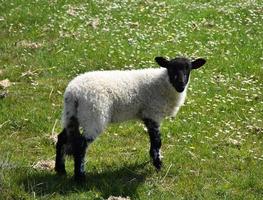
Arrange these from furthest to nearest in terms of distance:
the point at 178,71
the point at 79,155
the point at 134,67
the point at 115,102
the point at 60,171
Result: the point at 134,67, the point at 178,71, the point at 60,171, the point at 115,102, the point at 79,155

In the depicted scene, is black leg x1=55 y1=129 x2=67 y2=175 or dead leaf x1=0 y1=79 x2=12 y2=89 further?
dead leaf x1=0 y1=79 x2=12 y2=89

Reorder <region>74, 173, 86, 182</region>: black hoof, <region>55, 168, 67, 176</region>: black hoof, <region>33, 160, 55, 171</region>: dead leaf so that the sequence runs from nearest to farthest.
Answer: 1. <region>74, 173, 86, 182</region>: black hoof
2. <region>55, 168, 67, 176</region>: black hoof
3. <region>33, 160, 55, 171</region>: dead leaf

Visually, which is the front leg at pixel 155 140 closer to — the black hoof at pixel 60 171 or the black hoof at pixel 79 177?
A: the black hoof at pixel 79 177

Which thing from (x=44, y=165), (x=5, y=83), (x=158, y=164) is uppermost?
(x=158, y=164)

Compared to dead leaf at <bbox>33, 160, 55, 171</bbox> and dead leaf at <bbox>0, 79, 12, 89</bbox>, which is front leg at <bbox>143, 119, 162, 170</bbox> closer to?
dead leaf at <bbox>33, 160, 55, 171</bbox>

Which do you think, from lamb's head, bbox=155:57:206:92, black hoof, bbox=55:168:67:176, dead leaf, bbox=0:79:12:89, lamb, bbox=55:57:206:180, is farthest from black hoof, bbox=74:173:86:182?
dead leaf, bbox=0:79:12:89

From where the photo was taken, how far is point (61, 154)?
36.8 feet

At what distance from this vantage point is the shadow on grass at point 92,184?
34.9 ft

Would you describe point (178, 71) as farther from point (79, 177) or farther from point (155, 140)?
point (79, 177)

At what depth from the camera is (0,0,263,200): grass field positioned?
11.2 metres

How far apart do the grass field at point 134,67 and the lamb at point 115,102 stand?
677 millimetres

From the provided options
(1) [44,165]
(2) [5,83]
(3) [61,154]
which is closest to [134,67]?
(2) [5,83]

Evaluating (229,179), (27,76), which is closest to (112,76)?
(229,179)

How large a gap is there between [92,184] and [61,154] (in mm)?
882
